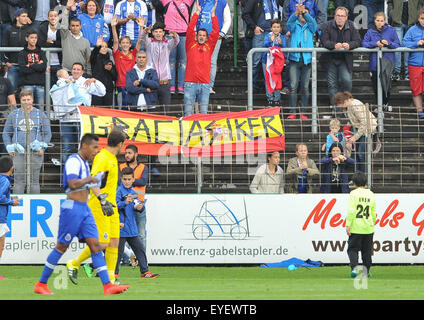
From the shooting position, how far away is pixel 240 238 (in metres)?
19.6

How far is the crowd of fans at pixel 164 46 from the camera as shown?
21.3m

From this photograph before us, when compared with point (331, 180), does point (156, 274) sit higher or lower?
lower

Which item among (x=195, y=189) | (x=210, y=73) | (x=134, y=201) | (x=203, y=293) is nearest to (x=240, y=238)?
(x=195, y=189)

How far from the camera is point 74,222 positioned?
1375cm

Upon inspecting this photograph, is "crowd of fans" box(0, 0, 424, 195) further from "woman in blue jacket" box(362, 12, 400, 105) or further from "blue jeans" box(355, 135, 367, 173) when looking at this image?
"blue jeans" box(355, 135, 367, 173)

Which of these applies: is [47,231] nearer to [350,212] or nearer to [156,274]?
[156,274]

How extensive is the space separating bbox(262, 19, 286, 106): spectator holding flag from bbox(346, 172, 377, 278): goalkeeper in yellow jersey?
517cm

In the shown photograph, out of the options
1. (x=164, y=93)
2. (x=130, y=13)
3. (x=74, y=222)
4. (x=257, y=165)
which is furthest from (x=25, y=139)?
(x=74, y=222)

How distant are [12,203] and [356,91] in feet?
30.1

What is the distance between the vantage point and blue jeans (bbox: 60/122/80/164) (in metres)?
20.1

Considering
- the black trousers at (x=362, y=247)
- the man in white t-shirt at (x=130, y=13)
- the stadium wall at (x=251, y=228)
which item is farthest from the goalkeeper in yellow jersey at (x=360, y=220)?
the man in white t-shirt at (x=130, y=13)

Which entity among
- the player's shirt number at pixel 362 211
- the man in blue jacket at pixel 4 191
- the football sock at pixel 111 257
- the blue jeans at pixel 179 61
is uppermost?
the blue jeans at pixel 179 61

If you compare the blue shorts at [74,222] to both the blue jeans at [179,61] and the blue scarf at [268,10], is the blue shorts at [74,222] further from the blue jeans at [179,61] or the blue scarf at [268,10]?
the blue scarf at [268,10]

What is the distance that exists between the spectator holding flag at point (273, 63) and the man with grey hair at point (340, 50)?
925 millimetres
